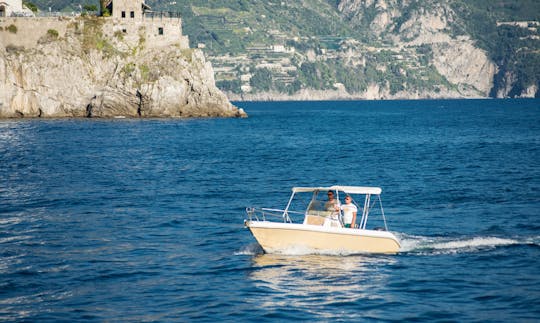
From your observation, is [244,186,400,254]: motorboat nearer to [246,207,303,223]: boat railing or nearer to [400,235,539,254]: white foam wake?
[246,207,303,223]: boat railing

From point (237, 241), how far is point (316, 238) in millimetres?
4608

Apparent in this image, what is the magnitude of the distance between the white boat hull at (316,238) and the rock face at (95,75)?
86.8 meters

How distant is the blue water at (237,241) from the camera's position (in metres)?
25.0

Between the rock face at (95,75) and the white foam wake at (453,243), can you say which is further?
the rock face at (95,75)

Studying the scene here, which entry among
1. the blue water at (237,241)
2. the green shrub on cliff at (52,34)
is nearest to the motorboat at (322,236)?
the blue water at (237,241)

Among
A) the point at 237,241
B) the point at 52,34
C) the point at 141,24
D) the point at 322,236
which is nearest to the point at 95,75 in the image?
the point at 52,34

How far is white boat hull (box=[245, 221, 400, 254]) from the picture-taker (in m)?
30.9

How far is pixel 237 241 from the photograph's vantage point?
34.3 meters

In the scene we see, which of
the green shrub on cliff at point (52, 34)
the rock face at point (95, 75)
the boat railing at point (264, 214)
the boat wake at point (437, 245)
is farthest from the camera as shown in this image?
the green shrub on cliff at point (52, 34)

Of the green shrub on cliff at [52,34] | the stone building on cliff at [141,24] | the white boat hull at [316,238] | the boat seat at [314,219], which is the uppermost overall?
the stone building on cliff at [141,24]

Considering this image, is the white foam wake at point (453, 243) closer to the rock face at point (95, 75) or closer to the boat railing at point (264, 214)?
the boat railing at point (264, 214)

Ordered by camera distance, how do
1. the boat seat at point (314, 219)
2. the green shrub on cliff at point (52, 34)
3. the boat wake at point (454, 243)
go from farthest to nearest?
the green shrub on cliff at point (52, 34)
the boat wake at point (454, 243)
the boat seat at point (314, 219)

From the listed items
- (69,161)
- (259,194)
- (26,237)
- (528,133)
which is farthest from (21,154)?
(528,133)

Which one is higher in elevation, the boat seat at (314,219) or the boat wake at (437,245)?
the boat seat at (314,219)
